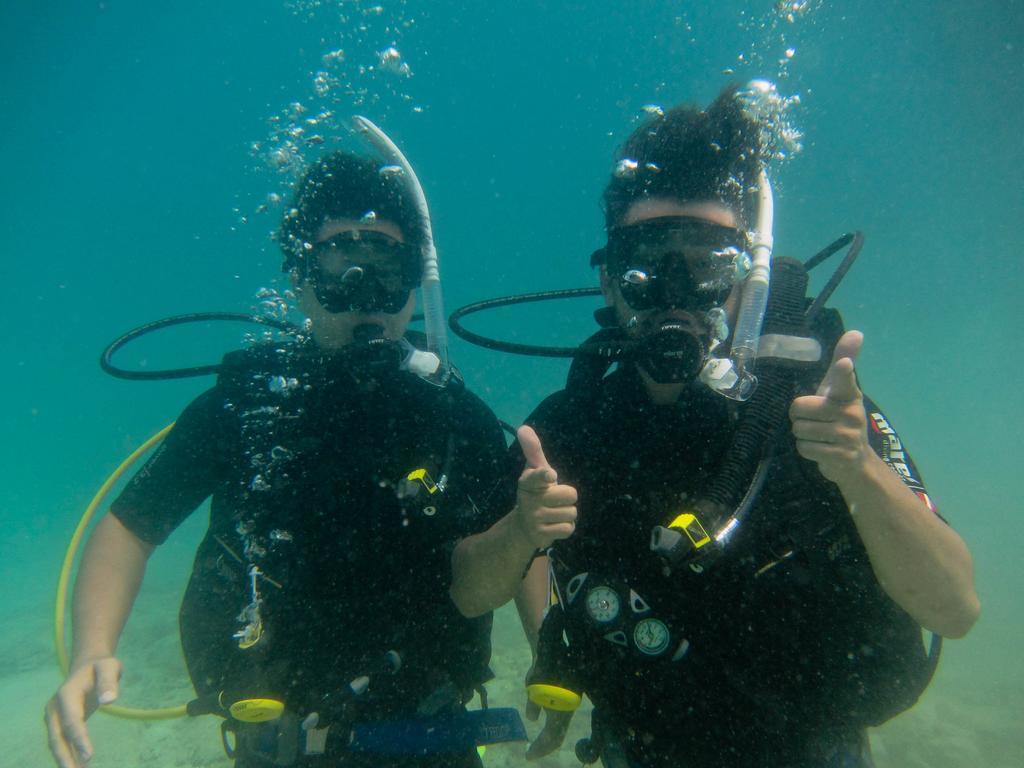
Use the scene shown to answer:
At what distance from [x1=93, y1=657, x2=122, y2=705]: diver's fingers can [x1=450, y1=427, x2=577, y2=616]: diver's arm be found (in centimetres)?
155

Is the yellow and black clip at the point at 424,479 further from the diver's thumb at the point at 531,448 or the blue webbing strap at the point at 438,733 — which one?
the blue webbing strap at the point at 438,733

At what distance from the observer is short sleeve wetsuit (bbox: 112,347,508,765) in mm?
2676

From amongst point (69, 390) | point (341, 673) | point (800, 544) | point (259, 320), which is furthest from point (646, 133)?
point (69, 390)

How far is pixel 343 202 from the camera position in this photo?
→ 3.32m

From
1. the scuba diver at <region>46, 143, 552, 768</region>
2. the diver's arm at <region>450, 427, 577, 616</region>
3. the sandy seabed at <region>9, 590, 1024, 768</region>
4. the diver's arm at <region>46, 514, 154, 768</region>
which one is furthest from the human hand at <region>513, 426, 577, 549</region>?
the sandy seabed at <region>9, 590, 1024, 768</region>

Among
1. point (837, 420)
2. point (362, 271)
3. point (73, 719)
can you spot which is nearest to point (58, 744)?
point (73, 719)

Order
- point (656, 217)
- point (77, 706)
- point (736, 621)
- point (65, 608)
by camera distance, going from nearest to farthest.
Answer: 1. point (736, 621)
2. point (77, 706)
3. point (656, 217)
4. point (65, 608)

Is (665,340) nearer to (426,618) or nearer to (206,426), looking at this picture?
(426,618)

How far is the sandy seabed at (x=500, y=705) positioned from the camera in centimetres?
766

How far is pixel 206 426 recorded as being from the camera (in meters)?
3.16

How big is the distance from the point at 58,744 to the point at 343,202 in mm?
2934

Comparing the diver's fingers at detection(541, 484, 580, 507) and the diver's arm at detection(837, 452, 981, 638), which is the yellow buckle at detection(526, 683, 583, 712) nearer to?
the diver's fingers at detection(541, 484, 580, 507)

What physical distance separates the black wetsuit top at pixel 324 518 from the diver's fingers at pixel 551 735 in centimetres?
47

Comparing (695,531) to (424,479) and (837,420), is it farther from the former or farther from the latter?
(424,479)
